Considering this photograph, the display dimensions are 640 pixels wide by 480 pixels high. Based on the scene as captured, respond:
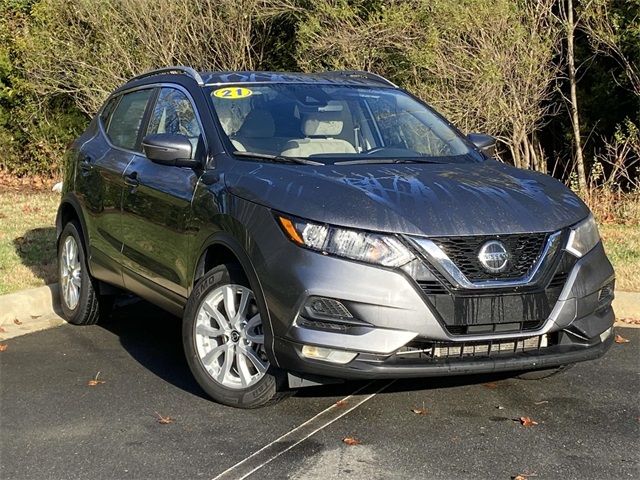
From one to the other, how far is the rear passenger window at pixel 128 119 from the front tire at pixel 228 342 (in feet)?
5.52

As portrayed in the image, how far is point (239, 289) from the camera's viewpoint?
4.80 meters

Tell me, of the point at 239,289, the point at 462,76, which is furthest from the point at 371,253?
the point at 462,76

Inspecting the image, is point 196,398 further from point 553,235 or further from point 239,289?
point 553,235

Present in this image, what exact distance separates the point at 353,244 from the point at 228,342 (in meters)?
0.98

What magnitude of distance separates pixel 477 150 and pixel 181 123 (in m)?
1.82

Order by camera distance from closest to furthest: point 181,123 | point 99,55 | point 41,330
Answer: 1. point 181,123
2. point 41,330
3. point 99,55

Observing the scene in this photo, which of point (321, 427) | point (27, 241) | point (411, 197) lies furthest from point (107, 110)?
point (321, 427)

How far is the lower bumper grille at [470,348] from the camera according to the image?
4359 mm

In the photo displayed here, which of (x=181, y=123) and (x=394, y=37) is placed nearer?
(x=181, y=123)

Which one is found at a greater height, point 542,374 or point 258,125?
point 258,125

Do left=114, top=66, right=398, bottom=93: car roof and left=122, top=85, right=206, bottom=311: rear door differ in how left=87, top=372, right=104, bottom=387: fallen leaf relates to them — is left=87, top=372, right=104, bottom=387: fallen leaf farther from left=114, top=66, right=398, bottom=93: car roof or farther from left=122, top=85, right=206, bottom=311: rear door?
left=114, top=66, right=398, bottom=93: car roof

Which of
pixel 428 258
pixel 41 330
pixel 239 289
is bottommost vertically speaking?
pixel 41 330

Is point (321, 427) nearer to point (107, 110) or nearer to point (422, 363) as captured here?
point (422, 363)

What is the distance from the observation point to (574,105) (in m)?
11.5
